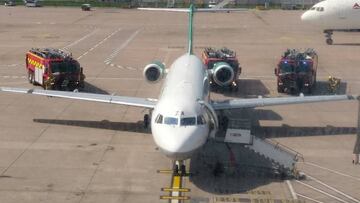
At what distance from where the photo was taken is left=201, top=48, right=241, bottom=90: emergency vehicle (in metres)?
31.0

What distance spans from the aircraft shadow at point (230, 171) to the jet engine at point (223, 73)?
25.6ft

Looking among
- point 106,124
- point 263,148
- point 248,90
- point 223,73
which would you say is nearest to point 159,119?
point 263,148

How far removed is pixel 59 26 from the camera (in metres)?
77.5

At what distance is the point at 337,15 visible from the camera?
56125mm

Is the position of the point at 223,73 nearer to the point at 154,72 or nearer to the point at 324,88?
the point at 154,72

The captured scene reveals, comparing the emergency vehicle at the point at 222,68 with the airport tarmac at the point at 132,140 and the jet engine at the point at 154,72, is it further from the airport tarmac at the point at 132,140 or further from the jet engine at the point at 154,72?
the jet engine at the point at 154,72

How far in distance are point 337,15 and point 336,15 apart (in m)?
0.10

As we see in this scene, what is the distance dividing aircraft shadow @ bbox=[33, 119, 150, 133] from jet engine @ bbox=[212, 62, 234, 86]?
558 centimetres

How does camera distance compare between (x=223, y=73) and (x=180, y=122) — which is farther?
(x=223, y=73)

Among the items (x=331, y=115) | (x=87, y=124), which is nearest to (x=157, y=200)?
(x=87, y=124)

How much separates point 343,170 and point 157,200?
25.0 ft

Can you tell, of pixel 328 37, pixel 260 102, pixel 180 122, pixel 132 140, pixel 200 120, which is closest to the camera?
pixel 180 122

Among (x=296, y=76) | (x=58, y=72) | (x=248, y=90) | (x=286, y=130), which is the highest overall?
(x=296, y=76)

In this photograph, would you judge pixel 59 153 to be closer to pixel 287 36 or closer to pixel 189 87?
pixel 189 87
